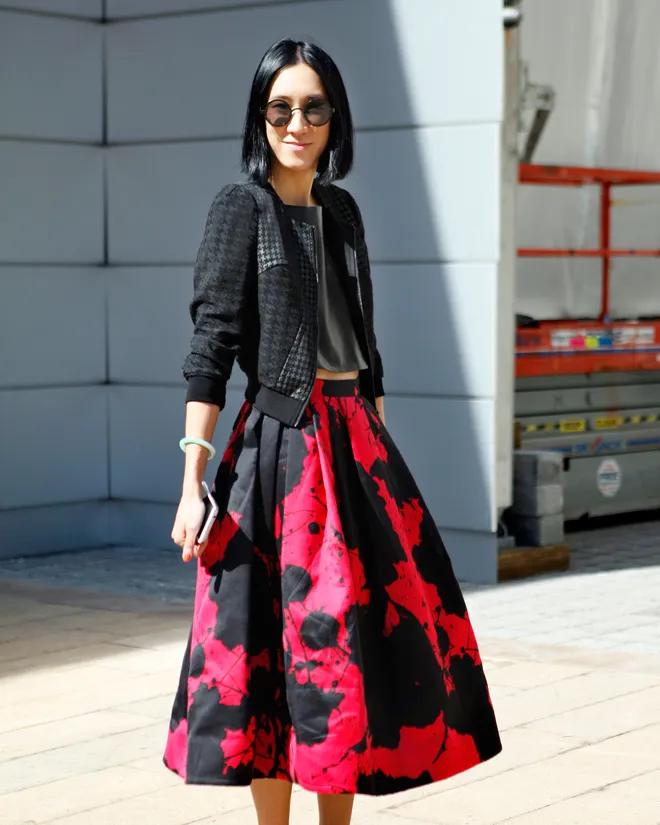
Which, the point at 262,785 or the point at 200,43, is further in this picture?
the point at 200,43

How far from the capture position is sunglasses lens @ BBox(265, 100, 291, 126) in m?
3.32

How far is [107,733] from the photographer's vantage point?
493 centimetres

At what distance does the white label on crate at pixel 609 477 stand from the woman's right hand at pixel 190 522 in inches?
257

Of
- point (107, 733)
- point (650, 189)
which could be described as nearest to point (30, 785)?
point (107, 733)

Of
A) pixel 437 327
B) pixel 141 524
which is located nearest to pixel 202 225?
pixel 437 327

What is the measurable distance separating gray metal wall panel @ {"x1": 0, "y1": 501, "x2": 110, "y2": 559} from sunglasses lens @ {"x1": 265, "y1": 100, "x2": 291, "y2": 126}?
550 centimetres

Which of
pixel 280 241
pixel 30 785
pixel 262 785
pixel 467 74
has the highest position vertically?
pixel 467 74

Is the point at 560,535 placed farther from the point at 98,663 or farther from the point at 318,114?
the point at 318,114

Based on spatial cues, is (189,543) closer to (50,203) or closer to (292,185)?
(292,185)

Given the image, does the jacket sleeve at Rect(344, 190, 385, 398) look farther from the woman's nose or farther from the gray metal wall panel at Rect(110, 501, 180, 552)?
the gray metal wall panel at Rect(110, 501, 180, 552)

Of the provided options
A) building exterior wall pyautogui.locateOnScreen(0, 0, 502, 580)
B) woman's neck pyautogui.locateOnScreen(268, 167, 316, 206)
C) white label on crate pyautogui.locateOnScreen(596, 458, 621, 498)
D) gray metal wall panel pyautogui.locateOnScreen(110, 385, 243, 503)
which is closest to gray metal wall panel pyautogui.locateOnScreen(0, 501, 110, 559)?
building exterior wall pyautogui.locateOnScreen(0, 0, 502, 580)

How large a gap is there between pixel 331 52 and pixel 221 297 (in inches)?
194

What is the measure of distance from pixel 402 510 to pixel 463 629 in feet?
0.96

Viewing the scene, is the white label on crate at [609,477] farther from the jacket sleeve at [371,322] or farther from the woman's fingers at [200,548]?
the woman's fingers at [200,548]
